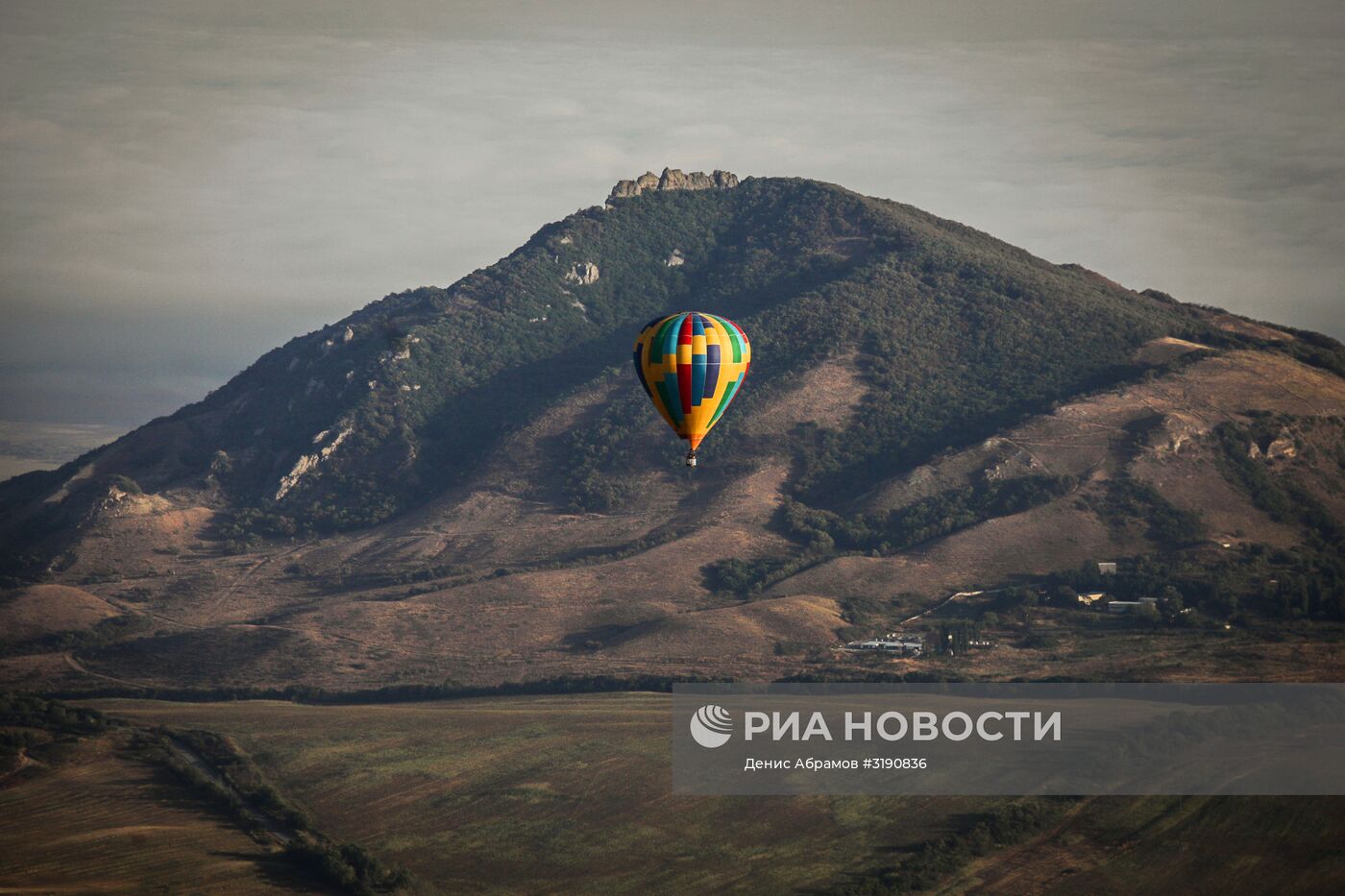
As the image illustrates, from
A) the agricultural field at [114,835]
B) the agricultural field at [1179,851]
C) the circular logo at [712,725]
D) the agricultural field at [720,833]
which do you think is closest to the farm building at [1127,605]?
the circular logo at [712,725]

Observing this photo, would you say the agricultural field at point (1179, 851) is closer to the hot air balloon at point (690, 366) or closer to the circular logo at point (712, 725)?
the circular logo at point (712, 725)

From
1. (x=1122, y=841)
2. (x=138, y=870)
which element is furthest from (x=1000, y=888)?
(x=138, y=870)

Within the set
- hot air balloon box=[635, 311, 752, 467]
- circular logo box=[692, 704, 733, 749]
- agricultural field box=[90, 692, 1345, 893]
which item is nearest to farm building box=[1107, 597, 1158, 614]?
circular logo box=[692, 704, 733, 749]

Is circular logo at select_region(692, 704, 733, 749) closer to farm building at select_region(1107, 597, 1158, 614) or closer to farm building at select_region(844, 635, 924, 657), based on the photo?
farm building at select_region(844, 635, 924, 657)

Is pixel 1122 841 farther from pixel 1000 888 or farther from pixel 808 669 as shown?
pixel 808 669

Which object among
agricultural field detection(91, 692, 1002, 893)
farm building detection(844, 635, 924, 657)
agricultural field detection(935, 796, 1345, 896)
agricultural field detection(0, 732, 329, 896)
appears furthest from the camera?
farm building detection(844, 635, 924, 657)
